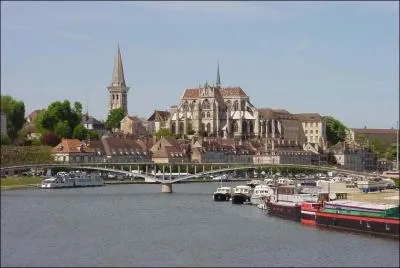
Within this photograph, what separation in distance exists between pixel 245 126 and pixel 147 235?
9944 centimetres

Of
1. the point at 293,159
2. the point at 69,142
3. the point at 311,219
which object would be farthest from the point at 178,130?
the point at 311,219

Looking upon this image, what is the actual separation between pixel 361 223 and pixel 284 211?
393 inches

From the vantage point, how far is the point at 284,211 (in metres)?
54.2

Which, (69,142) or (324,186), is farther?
(69,142)

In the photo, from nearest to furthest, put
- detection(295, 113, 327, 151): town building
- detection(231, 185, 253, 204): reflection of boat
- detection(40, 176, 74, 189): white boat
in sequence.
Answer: detection(231, 185, 253, 204): reflection of boat → detection(40, 176, 74, 189): white boat → detection(295, 113, 327, 151): town building

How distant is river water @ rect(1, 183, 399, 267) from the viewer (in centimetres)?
3538

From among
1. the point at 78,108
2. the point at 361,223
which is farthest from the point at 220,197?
the point at 78,108

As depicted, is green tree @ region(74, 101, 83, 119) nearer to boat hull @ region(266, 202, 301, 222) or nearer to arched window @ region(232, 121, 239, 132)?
arched window @ region(232, 121, 239, 132)

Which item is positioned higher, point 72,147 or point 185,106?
point 185,106

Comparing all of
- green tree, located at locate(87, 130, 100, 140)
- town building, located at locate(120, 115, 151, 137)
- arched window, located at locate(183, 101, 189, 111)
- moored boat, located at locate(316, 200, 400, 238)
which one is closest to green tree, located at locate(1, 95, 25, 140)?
green tree, located at locate(87, 130, 100, 140)

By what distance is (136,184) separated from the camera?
307 feet

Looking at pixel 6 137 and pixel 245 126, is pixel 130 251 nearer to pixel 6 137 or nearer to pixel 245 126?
pixel 6 137

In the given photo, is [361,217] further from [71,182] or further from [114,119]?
[114,119]

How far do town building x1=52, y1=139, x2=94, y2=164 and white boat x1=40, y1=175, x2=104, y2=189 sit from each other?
11.6m
